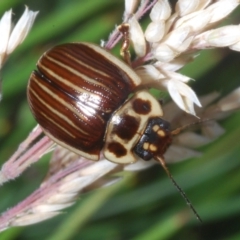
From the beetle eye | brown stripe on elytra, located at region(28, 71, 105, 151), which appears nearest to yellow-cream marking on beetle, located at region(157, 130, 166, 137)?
the beetle eye

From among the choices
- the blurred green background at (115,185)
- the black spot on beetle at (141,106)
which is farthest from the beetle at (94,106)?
the blurred green background at (115,185)

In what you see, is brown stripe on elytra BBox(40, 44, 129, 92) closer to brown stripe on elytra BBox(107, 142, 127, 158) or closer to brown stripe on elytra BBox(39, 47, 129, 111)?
brown stripe on elytra BBox(39, 47, 129, 111)

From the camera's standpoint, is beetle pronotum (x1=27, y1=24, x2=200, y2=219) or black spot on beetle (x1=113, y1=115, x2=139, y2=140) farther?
black spot on beetle (x1=113, y1=115, x2=139, y2=140)

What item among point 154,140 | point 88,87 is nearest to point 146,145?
point 154,140

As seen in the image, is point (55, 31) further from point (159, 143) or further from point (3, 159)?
point (159, 143)

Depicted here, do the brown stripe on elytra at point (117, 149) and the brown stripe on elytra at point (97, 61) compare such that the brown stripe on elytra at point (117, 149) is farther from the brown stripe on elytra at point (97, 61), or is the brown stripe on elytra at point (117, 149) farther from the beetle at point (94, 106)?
the brown stripe on elytra at point (97, 61)

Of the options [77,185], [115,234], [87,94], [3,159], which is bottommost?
[115,234]

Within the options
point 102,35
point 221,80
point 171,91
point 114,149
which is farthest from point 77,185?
point 221,80
